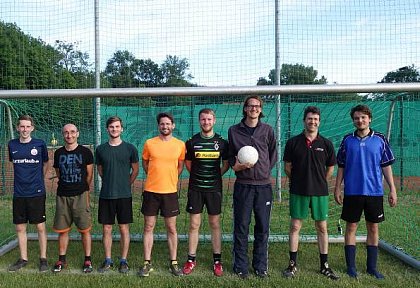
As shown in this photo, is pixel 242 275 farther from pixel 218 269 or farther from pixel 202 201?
pixel 202 201

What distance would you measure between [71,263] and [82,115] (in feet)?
9.17

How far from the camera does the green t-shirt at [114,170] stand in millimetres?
4301

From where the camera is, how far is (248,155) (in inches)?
155

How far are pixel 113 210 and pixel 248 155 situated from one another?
5.07ft

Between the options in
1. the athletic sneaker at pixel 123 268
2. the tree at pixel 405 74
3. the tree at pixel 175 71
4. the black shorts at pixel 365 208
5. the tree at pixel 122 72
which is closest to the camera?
the black shorts at pixel 365 208

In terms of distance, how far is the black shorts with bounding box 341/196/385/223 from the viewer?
4.12 meters

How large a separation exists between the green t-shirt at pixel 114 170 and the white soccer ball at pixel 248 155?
1.22 m

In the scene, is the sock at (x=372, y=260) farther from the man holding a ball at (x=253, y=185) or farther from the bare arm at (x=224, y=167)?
the bare arm at (x=224, y=167)

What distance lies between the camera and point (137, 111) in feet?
22.1

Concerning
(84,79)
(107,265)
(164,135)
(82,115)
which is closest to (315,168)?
(164,135)

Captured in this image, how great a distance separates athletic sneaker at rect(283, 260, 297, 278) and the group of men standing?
0.03ft

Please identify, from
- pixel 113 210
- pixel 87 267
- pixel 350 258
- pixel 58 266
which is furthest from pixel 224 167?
pixel 58 266

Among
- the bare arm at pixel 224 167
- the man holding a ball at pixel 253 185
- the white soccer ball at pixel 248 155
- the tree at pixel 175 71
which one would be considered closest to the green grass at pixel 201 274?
the man holding a ball at pixel 253 185

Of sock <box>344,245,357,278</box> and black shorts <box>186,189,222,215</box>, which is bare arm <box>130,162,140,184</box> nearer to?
→ black shorts <box>186,189,222,215</box>
